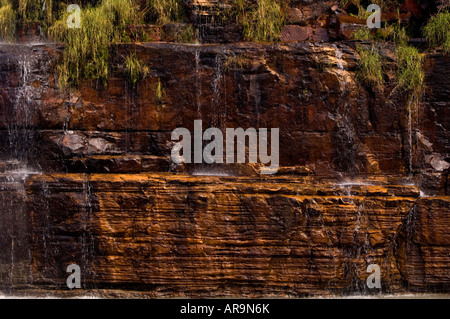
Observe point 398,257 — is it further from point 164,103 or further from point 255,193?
point 164,103

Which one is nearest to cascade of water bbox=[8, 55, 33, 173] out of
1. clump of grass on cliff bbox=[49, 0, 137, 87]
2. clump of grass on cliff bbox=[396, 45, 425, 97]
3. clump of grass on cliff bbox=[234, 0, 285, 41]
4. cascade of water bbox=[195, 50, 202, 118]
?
clump of grass on cliff bbox=[49, 0, 137, 87]

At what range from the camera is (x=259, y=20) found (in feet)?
29.8

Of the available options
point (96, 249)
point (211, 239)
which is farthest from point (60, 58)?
point (211, 239)

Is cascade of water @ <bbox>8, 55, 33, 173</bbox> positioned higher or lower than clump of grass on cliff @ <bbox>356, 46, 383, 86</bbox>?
lower

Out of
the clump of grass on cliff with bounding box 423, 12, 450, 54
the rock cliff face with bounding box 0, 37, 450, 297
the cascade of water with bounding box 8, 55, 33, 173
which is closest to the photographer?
the rock cliff face with bounding box 0, 37, 450, 297

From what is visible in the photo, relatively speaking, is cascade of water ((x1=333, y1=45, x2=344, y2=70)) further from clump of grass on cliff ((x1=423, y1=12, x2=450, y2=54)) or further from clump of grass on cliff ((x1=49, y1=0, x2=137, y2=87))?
clump of grass on cliff ((x1=49, y1=0, x2=137, y2=87))

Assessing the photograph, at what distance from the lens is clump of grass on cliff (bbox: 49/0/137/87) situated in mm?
8562

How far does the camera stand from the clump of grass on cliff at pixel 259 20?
Result: 9078 millimetres

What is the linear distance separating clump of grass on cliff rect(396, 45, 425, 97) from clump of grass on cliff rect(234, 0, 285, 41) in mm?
2161

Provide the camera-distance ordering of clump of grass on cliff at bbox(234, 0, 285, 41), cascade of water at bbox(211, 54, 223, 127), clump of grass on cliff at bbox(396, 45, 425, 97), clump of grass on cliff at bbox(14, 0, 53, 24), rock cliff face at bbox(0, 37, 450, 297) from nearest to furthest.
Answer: rock cliff face at bbox(0, 37, 450, 297)
cascade of water at bbox(211, 54, 223, 127)
clump of grass on cliff at bbox(396, 45, 425, 97)
clump of grass on cliff at bbox(234, 0, 285, 41)
clump of grass on cliff at bbox(14, 0, 53, 24)

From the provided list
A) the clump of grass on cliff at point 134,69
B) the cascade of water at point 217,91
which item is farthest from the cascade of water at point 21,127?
the cascade of water at point 217,91

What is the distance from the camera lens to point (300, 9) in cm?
965

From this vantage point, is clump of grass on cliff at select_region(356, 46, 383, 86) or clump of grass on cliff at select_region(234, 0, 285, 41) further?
clump of grass on cliff at select_region(234, 0, 285, 41)

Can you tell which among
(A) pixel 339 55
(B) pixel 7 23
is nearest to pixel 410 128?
(A) pixel 339 55
